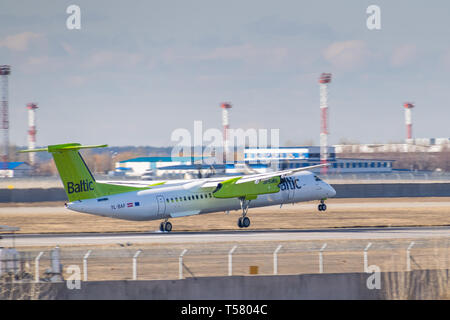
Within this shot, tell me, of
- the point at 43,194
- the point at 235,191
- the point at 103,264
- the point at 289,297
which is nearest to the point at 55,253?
the point at 103,264

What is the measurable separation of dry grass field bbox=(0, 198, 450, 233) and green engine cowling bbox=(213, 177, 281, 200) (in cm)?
297

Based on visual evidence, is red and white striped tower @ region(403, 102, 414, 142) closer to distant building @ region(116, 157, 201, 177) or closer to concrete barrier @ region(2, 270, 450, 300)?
distant building @ region(116, 157, 201, 177)

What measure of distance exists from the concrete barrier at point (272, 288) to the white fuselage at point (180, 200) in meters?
15.3

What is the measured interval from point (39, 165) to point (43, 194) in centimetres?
7795

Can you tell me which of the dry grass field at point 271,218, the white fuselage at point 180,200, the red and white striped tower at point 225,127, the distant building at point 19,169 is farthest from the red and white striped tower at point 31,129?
the white fuselage at point 180,200

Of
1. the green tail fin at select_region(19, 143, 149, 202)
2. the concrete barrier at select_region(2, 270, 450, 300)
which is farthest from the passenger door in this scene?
the concrete barrier at select_region(2, 270, 450, 300)

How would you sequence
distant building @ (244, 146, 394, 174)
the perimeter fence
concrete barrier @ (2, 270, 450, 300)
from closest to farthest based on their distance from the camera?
concrete barrier @ (2, 270, 450, 300), the perimeter fence, distant building @ (244, 146, 394, 174)

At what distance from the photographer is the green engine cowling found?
4575cm

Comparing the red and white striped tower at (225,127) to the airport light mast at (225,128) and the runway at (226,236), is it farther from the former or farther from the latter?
the runway at (226,236)

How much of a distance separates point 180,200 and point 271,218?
497 inches

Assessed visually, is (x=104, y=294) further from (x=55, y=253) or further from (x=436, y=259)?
(x=436, y=259)

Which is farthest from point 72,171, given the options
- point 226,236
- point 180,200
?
point 226,236

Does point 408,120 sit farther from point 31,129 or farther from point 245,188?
point 245,188

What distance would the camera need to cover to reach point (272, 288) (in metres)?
26.2
